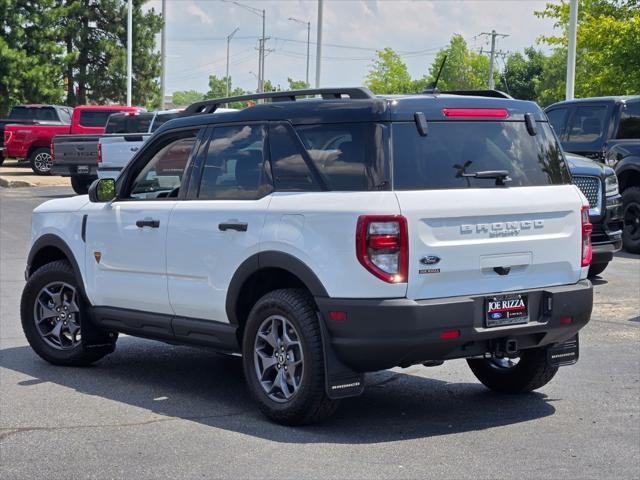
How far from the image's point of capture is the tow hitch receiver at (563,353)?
7.12 meters

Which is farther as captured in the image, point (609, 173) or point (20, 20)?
point (20, 20)

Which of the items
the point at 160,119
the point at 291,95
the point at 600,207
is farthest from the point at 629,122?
the point at 160,119

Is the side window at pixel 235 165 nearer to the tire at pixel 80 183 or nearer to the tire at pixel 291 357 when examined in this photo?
the tire at pixel 291 357

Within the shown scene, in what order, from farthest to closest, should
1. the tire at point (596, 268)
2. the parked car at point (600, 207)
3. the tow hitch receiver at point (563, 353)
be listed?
1. the tire at point (596, 268)
2. the parked car at point (600, 207)
3. the tow hitch receiver at point (563, 353)

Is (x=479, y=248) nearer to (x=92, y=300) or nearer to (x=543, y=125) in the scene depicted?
(x=543, y=125)

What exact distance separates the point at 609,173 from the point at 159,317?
24.3ft

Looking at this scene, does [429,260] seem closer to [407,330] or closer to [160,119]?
[407,330]

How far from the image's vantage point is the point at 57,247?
850 centimetres

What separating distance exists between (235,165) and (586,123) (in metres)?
10.2

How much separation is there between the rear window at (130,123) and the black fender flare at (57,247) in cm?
1683

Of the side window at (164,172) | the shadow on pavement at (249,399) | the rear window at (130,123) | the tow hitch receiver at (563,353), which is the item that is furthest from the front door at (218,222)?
the rear window at (130,123)

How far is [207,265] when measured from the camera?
23.4 ft

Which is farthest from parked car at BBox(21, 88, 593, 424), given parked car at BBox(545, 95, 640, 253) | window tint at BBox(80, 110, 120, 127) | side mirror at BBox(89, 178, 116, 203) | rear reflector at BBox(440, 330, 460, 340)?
window tint at BBox(80, 110, 120, 127)

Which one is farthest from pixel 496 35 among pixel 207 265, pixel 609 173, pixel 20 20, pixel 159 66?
pixel 207 265
